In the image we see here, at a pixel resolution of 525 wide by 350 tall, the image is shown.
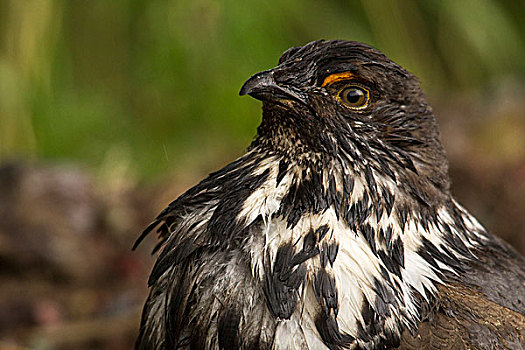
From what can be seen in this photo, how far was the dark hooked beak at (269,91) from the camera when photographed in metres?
3.07

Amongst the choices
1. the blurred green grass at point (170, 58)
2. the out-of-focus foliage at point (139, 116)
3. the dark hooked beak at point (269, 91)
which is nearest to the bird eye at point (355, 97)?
the dark hooked beak at point (269, 91)

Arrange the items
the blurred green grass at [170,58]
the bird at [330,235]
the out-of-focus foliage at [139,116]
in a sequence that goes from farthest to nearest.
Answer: the blurred green grass at [170,58]
the out-of-focus foliage at [139,116]
the bird at [330,235]

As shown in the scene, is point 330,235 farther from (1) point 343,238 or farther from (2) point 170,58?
(2) point 170,58

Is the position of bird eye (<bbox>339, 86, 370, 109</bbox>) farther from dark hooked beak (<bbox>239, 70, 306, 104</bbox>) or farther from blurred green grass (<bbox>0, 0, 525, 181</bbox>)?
blurred green grass (<bbox>0, 0, 525, 181</bbox>)

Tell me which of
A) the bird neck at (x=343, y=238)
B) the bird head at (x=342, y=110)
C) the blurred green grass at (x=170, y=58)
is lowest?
the bird neck at (x=343, y=238)

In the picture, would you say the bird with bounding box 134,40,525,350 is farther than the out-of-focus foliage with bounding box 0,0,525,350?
No

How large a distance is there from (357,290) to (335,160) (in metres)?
0.48

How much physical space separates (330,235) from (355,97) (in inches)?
20.6

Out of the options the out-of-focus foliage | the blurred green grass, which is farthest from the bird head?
the blurred green grass

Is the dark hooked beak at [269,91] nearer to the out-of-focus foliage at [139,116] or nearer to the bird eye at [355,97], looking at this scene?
the bird eye at [355,97]

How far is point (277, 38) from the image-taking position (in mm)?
7367

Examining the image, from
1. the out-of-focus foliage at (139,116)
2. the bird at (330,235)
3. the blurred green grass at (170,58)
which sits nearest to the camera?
the bird at (330,235)

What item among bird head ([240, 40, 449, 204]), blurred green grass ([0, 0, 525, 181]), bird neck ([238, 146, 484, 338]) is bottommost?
bird neck ([238, 146, 484, 338])

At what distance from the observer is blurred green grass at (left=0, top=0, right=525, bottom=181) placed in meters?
7.39
